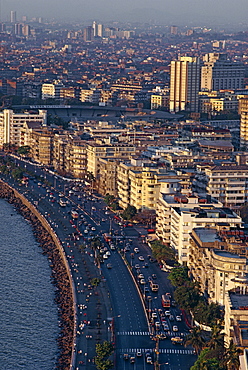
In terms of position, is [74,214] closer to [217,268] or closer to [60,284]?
[60,284]

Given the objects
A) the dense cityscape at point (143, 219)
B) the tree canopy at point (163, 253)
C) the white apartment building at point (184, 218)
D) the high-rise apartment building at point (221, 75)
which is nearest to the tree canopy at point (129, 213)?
the dense cityscape at point (143, 219)

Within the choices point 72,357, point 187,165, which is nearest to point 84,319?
point 72,357

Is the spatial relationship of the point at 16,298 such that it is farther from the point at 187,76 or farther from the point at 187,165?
the point at 187,76

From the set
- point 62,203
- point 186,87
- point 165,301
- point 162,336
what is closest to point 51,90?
point 186,87

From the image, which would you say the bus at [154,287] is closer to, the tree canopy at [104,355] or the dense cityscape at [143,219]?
the dense cityscape at [143,219]

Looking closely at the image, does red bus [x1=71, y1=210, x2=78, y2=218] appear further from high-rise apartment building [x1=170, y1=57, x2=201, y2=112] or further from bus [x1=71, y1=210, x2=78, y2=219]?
high-rise apartment building [x1=170, y1=57, x2=201, y2=112]

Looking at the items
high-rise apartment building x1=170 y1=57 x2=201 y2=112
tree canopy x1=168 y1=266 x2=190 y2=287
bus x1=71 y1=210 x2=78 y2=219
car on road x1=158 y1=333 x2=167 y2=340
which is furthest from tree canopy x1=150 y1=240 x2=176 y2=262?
high-rise apartment building x1=170 y1=57 x2=201 y2=112
